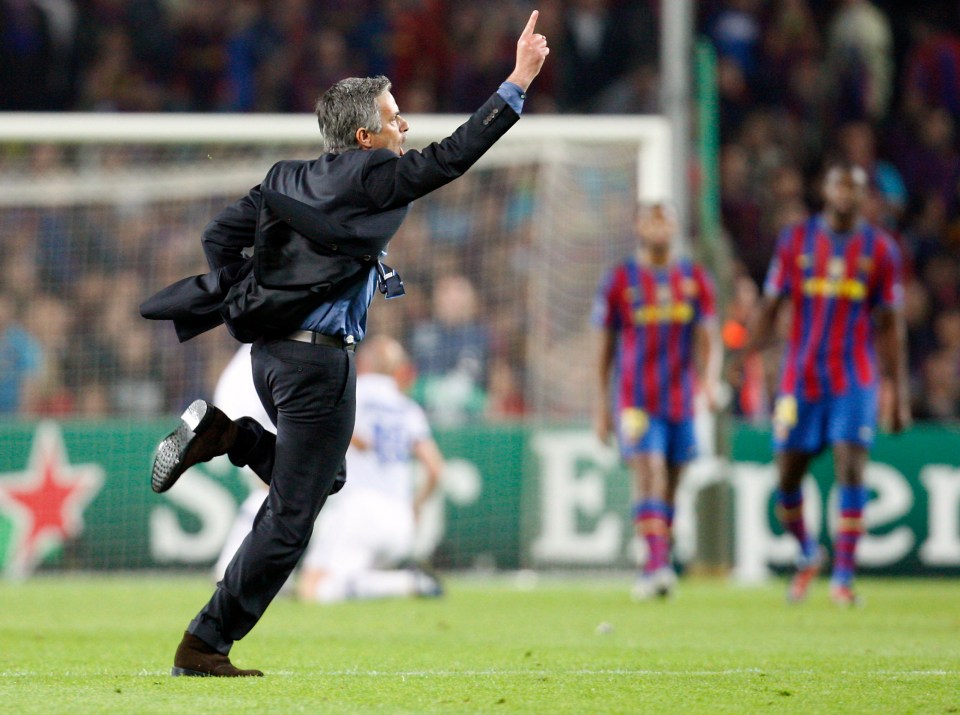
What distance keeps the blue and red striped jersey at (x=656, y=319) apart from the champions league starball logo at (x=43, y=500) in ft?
15.1

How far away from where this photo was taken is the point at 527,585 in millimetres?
12125

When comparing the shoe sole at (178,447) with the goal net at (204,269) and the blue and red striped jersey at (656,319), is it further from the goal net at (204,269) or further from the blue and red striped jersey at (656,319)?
the goal net at (204,269)

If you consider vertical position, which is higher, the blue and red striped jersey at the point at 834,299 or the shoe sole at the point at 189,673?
the blue and red striped jersey at the point at 834,299

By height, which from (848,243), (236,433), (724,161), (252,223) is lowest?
(236,433)

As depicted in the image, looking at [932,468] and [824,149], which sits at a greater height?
[824,149]

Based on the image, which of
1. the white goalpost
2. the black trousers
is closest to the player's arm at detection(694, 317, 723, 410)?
the white goalpost

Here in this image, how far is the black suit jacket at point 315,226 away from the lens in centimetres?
488

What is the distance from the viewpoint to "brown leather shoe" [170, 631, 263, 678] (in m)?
5.02

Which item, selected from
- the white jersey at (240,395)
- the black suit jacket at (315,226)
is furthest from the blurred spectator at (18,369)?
the black suit jacket at (315,226)

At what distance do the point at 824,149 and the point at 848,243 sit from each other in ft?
26.0

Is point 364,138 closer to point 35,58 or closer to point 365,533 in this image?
point 365,533

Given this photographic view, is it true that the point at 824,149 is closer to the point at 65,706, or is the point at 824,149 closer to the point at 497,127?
the point at 497,127

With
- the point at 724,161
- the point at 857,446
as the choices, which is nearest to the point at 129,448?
the point at 857,446

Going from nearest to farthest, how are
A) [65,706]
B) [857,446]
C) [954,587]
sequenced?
[65,706]
[857,446]
[954,587]
